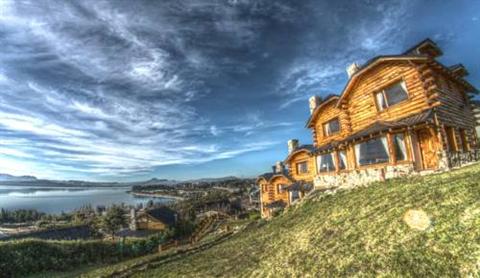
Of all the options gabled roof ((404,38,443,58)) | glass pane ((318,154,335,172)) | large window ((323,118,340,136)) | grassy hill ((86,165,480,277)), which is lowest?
grassy hill ((86,165,480,277))

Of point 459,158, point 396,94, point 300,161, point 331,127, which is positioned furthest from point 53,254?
point 459,158

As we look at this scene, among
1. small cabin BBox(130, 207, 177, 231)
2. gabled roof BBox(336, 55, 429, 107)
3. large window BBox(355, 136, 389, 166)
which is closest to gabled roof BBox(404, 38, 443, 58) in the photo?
gabled roof BBox(336, 55, 429, 107)

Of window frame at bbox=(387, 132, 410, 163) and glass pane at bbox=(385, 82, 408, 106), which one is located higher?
glass pane at bbox=(385, 82, 408, 106)

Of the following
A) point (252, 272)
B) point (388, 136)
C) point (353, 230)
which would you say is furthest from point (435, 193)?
point (388, 136)

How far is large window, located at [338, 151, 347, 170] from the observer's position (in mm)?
17750

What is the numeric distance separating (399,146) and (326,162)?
6863mm

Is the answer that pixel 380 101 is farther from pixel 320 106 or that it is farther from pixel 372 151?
pixel 320 106

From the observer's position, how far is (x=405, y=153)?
43.8 feet

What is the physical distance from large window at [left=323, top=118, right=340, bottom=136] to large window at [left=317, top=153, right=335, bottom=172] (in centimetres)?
236

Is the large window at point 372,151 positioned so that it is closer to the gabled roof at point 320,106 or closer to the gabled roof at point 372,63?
the gabled roof at point 372,63

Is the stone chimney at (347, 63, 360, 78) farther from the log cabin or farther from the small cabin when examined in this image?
the small cabin

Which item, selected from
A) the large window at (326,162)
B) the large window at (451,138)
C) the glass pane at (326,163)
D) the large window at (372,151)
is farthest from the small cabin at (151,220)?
the large window at (451,138)

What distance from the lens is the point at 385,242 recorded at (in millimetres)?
5969

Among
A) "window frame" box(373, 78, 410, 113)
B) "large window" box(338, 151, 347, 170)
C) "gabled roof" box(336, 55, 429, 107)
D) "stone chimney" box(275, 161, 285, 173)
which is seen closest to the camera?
"gabled roof" box(336, 55, 429, 107)
